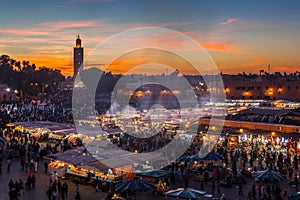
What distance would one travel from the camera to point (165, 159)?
1708 cm

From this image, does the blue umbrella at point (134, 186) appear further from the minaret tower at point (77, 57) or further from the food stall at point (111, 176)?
the minaret tower at point (77, 57)

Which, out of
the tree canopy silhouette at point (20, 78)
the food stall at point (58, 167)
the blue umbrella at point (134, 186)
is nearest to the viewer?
the blue umbrella at point (134, 186)

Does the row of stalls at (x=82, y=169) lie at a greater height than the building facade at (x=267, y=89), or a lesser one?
lesser

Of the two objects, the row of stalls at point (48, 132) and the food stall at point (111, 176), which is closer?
the food stall at point (111, 176)

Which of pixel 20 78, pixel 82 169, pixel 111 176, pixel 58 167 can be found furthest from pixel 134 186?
pixel 20 78

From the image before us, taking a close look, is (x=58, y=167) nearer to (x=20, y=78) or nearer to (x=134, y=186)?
(x=134, y=186)

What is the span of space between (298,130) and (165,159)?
884 cm

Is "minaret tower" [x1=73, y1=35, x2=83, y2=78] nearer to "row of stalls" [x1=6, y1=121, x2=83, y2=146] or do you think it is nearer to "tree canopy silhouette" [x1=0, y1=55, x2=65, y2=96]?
"tree canopy silhouette" [x1=0, y1=55, x2=65, y2=96]

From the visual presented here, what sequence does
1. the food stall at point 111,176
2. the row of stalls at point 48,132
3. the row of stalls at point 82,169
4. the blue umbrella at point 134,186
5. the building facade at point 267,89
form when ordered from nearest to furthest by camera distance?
1. the blue umbrella at point 134,186
2. the food stall at point 111,176
3. the row of stalls at point 82,169
4. the row of stalls at point 48,132
5. the building facade at point 267,89

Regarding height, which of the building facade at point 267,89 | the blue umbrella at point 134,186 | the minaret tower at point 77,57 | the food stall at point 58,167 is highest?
the minaret tower at point 77,57

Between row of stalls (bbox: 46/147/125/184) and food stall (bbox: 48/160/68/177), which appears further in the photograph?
food stall (bbox: 48/160/68/177)

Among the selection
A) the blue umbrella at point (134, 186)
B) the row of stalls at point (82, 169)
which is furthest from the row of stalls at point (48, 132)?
the blue umbrella at point (134, 186)

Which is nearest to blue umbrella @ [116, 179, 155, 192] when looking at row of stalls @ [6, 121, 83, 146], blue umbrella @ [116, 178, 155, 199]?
blue umbrella @ [116, 178, 155, 199]

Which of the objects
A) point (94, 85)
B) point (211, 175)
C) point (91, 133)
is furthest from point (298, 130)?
point (94, 85)
